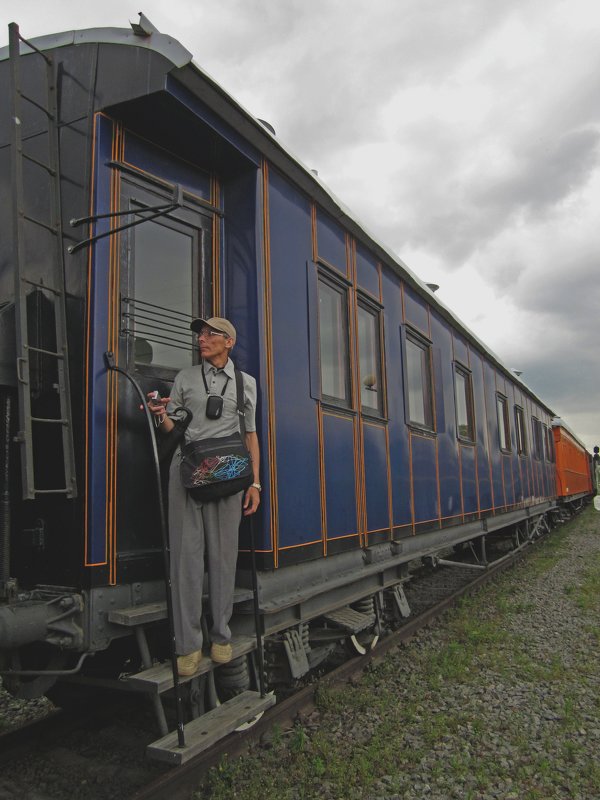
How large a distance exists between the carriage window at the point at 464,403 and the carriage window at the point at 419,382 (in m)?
1.02

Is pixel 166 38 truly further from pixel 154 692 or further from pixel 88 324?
pixel 154 692

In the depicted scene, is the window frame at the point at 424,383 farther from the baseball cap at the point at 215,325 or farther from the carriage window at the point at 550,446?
the carriage window at the point at 550,446

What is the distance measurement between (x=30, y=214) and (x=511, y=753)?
3.80 m

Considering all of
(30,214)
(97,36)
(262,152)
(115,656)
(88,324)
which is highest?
(97,36)

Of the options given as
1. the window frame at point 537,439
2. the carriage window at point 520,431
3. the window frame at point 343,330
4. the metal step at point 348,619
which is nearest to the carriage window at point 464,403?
the window frame at point 343,330

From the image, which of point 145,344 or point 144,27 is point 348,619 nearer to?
point 145,344

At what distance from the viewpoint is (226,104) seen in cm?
328

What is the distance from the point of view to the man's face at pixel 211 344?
3148 millimetres

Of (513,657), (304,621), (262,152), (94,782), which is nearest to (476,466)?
(513,657)

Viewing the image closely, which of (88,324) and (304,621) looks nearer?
(88,324)

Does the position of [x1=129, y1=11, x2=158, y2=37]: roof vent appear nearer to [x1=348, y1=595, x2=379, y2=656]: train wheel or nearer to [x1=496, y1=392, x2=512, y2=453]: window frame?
[x1=348, y1=595, x2=379, y2=656]: train wheel

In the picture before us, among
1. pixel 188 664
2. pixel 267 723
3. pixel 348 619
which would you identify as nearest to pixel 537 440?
pixel 348 619

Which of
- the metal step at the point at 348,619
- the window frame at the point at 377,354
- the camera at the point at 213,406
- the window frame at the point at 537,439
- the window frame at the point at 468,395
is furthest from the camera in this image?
the window frame at the point at 537,439

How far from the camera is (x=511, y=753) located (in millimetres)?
3293
